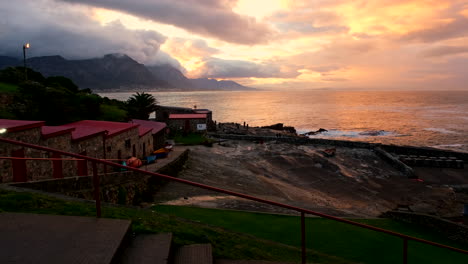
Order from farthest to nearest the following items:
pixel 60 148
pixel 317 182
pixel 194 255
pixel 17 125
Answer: pixel 317 182 < pixel 60 148 < pixel 17 125 < pixel 194 255

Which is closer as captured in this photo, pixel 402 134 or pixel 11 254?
pixel 11 254

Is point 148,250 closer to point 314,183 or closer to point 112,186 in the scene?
point 112,186

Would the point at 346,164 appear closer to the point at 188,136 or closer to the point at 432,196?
the point at 432,196

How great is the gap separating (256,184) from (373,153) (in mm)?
26692

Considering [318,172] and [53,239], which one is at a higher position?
[53,239]

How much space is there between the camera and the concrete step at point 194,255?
4.61 meters

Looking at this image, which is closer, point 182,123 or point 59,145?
point 59,145

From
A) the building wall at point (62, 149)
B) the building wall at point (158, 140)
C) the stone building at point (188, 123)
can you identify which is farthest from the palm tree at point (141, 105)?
the building wall at point (62, 149)

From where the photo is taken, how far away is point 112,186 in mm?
14680

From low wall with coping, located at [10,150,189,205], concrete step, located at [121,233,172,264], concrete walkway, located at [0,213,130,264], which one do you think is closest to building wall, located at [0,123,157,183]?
low wall with coping, located at [10,150,189,205]

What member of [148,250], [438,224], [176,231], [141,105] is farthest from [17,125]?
[141,105]

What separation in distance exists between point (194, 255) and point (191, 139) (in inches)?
1410

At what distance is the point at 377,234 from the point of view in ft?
42.1

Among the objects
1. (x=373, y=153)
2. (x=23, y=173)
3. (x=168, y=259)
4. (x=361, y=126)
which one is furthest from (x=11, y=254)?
(x=361, y=126)
